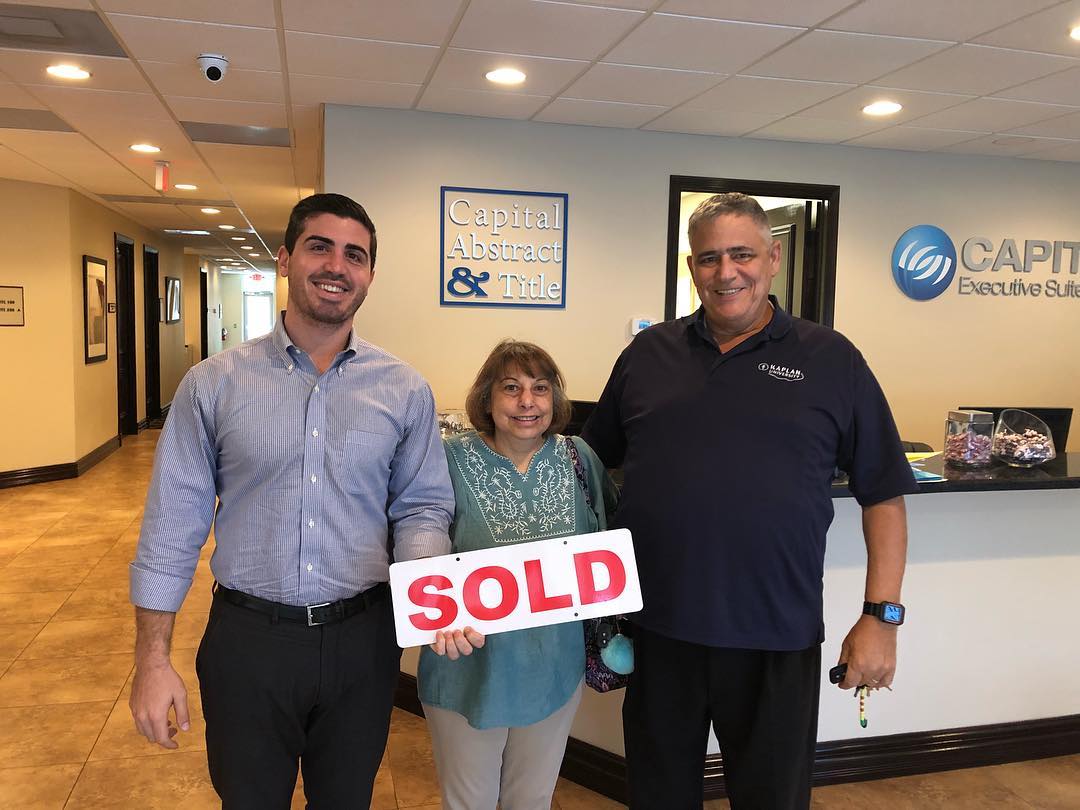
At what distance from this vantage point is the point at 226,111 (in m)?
4.61

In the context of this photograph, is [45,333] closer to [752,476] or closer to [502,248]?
[502,248]

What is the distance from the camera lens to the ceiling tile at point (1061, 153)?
5.13 metres

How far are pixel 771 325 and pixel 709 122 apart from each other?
124 inches

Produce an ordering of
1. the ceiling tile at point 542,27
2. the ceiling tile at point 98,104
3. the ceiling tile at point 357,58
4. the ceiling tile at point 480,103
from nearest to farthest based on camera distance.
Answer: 1. the ceiling tile at point 542,27
2. the ceiling tile at point 357,58
3. the ceiling tile at point 480,103
4. the ceiling tile at point 98,104

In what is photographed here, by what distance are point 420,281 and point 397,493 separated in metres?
3.02

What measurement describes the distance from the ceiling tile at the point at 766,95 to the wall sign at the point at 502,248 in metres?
1.07

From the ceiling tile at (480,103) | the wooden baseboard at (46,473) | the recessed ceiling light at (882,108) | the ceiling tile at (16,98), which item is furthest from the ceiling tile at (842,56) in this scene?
the wooden baseboard at (46,473)

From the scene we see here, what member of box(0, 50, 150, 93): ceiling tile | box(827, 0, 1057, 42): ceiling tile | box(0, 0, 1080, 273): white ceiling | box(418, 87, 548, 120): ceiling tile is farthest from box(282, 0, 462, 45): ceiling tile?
box(827, 0, 1057, 42): ceiling tile

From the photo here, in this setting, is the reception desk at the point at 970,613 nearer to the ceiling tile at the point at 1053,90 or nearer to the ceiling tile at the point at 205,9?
the ceiling tile at the point at 1053,90

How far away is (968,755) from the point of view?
9.82 feet

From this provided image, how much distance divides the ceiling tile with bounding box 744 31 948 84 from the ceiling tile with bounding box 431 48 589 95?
2.74 feet

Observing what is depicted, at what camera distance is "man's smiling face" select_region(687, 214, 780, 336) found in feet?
6.11

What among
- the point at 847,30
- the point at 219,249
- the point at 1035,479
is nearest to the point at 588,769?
the point at 1035,479

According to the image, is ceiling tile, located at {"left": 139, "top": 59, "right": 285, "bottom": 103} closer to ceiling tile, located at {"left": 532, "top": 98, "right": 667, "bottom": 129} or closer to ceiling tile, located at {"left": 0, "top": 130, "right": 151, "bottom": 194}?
ceiling tile, located at {"left": 532, "top": 98, "right": 667, "bottom": 129}
